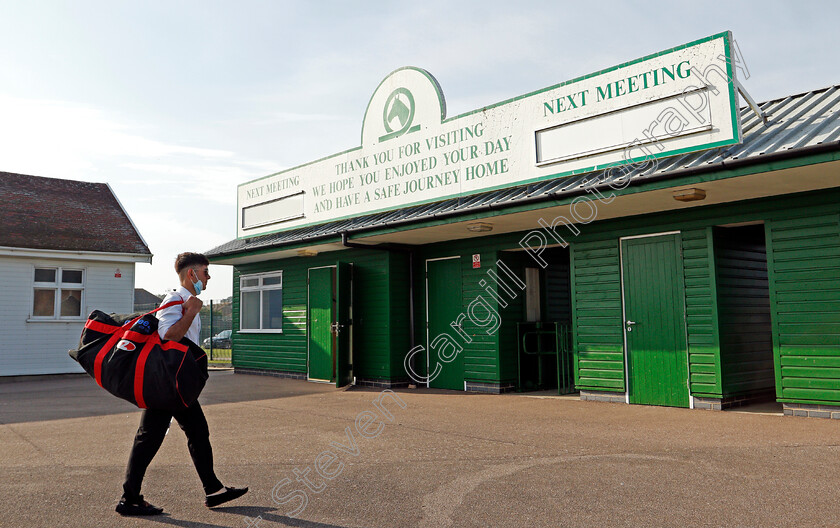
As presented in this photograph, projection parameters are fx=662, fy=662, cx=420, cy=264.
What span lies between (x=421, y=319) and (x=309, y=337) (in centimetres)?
272

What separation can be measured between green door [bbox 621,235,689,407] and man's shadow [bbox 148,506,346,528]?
19.0ft

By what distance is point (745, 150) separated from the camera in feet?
22.0

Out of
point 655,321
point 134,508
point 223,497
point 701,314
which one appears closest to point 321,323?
point 655,321

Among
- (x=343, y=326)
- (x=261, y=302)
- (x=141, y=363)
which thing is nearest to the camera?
(x=141, y=363)

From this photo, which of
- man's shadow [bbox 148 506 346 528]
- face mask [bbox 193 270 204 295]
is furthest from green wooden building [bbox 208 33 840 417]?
man's shadow [bbox 148 506 346 528]

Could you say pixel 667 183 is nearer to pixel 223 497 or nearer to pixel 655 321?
pixel 655 321

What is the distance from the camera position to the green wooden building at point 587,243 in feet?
23.5

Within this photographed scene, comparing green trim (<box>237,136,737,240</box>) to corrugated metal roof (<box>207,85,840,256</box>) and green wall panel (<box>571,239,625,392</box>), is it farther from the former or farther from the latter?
green wall panel (<box>571,239,625,392</box>)

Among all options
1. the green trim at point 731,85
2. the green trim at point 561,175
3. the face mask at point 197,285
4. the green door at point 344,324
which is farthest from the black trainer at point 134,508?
the green door at point 344,324

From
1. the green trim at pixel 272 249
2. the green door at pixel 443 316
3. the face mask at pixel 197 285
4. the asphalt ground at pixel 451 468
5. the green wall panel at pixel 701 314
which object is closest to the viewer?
the asphalt ground at pixel 451 468

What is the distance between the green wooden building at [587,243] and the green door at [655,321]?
0.02 meters

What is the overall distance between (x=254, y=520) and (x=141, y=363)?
1145 millimetres

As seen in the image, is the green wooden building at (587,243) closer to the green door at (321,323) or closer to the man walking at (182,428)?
the green door at (321,323)

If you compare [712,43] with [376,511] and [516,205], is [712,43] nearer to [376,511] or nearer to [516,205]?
[516,205]
